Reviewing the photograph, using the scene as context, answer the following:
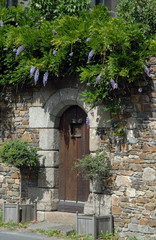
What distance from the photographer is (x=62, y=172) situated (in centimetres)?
1024

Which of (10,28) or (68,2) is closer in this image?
(10,28)

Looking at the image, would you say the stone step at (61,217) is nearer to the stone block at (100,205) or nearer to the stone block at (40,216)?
the stone block at (40,216)

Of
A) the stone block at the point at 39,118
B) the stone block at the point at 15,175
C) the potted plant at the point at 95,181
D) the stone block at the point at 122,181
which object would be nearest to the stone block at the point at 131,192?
Answer: the stone block at the point at 122,181

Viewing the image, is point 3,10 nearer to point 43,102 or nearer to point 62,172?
point 43,102

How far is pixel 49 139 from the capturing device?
1023cm

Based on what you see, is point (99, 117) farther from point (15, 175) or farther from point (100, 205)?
point (15, 175)

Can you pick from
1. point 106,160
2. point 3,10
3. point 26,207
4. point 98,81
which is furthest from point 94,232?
point 3,10

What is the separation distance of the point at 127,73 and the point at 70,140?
2.10 meters

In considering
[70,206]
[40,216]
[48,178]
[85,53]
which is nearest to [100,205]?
[70,206]

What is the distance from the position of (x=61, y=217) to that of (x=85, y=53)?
123 inches

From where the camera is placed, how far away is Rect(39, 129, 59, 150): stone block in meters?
10.2

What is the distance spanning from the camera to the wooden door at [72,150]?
992 cm

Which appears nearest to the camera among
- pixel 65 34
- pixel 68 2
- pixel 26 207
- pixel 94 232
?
pixel 94 232

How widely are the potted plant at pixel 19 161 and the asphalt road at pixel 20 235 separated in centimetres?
69
